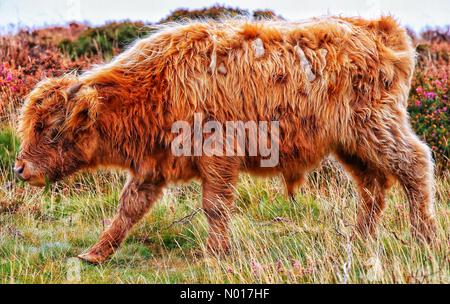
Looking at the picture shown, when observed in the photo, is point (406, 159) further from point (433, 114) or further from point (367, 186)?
point (433, 114)

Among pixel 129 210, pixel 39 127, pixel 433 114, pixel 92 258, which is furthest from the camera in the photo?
pixel 433 114

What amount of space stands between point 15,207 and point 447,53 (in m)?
9.45

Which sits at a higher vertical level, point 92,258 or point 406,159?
point 406,159

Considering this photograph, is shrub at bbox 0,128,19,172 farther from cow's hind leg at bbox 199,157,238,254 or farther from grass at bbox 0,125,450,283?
cow's hind leg at bbox 199,157,238,254

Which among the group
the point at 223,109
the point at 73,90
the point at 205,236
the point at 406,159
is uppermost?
the point at 73,90

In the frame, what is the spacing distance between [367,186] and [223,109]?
62.4 inches

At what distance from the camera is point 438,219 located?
6.15m

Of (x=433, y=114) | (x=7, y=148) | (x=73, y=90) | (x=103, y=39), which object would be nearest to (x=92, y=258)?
(x=73, y=90)

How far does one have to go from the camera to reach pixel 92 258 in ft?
18.7

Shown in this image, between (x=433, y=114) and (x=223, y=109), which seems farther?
(x=433, y=114)

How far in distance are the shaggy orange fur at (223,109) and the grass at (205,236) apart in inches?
12.2

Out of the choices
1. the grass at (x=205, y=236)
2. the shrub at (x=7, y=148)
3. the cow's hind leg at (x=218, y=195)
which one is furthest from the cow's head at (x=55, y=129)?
the shrub at (x=7, y=148)
